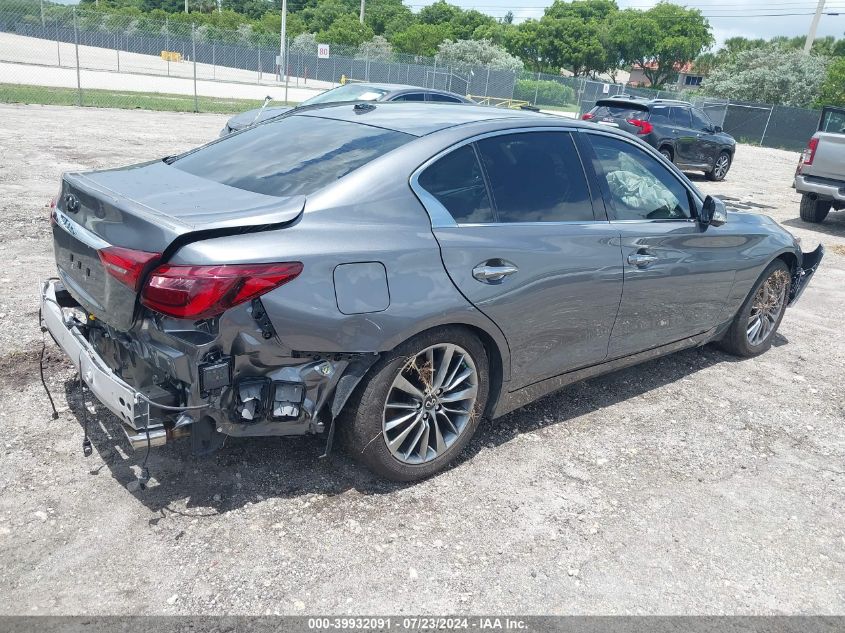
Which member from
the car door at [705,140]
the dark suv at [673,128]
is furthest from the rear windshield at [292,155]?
the car door at [705,140]

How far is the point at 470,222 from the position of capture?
3.49 meters

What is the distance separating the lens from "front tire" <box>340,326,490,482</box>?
10.7 ft

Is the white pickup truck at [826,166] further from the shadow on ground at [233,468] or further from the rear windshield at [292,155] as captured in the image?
the rear windshield at [292,155]

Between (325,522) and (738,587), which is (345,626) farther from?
(738,587)

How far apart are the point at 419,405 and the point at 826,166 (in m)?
10.4

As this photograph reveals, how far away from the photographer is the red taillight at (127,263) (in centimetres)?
282

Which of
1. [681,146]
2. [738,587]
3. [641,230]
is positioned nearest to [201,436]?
[738,587]

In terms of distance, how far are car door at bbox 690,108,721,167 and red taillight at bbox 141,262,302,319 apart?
15395 mm

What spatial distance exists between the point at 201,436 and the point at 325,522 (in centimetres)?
67

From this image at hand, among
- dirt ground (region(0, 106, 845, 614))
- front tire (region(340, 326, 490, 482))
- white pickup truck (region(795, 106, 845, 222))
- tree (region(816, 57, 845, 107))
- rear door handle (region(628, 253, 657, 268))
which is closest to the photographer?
dirt ground (region(0, 106, 845, 614))

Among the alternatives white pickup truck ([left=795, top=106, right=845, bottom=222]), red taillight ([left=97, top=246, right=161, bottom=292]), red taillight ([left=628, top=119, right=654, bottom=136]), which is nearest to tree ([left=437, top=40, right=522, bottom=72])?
red taillight ([left=628, top=119, right=654, bottom=136])

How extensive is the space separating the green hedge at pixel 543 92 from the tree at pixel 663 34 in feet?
151

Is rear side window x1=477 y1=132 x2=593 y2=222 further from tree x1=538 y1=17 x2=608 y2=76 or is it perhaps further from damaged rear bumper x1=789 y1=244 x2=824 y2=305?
tree x1=538 y1=17 x2=608 y2=76

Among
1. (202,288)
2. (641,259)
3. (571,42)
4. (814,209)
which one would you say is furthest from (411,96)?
(571,42)
